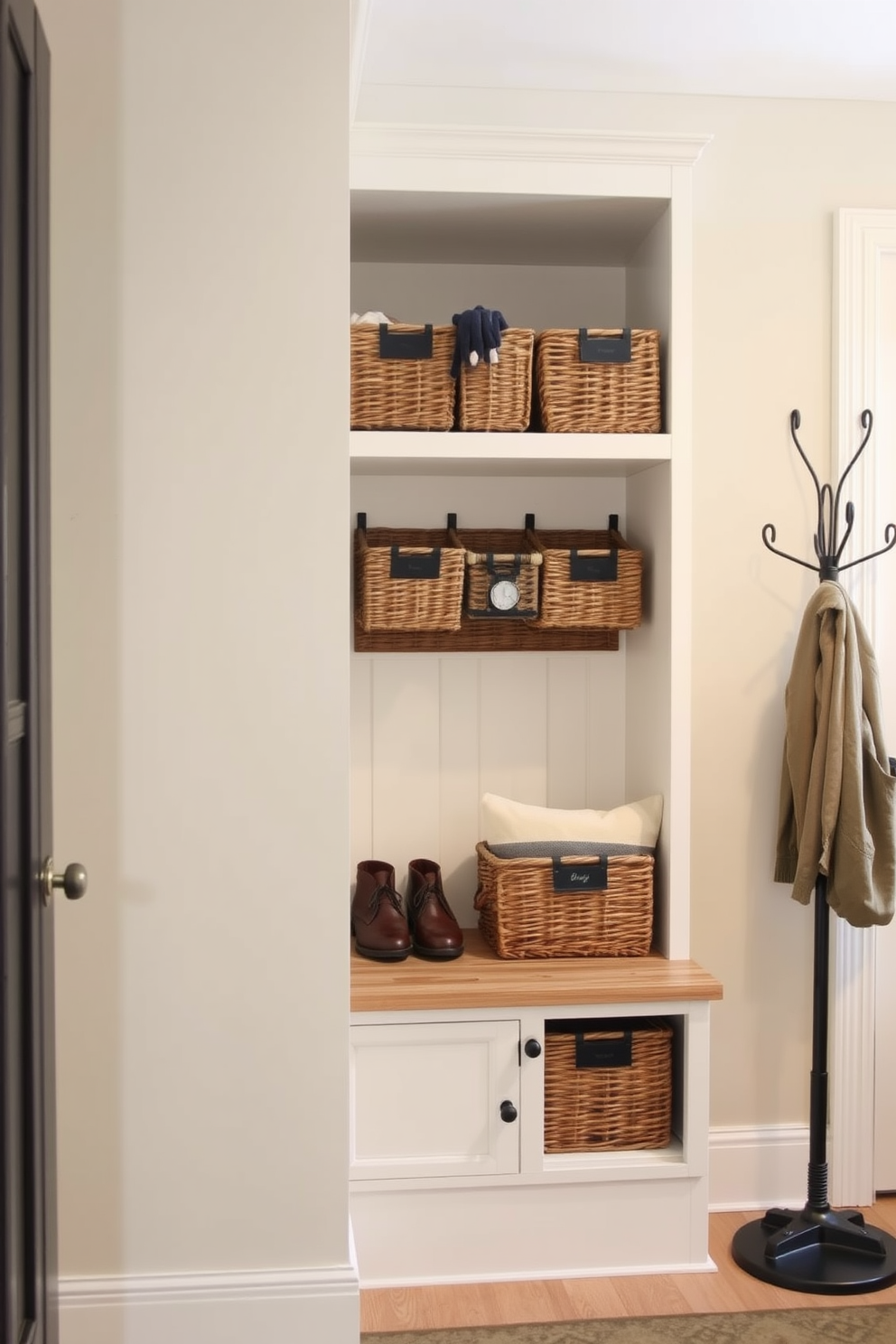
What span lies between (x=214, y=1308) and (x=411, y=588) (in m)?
1.40

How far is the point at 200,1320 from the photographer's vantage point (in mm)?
2150

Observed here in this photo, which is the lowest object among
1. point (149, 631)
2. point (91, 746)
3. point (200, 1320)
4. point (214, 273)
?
point (200, 1320)

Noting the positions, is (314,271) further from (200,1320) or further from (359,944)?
(200,1320)

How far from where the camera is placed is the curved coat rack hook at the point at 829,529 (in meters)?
2.75

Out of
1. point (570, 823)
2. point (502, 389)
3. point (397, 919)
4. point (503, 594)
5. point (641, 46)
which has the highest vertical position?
point (641, 46)

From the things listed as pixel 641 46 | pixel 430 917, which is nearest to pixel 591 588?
pixel 430 917

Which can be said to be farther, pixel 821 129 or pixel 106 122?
pixel 821 129

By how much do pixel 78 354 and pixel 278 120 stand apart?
51cm

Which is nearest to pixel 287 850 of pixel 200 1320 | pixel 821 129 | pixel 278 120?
pixel 200 1320

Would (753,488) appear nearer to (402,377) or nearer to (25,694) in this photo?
(402,377)

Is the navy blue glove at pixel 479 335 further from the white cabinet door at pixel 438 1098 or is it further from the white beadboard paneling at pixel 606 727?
A: the white cabinet door at pixel 438 1098

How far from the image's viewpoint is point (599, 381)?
2660 mm

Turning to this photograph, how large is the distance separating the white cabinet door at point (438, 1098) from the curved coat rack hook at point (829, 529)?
1.18 metres

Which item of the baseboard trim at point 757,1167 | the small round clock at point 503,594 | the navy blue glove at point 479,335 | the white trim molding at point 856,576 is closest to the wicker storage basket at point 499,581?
the small round clock at point 503,594
